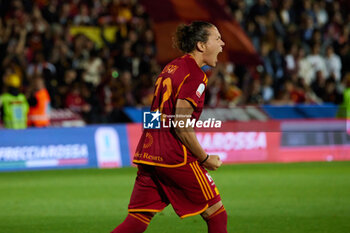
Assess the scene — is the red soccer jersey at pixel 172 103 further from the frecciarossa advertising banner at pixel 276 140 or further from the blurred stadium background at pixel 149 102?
the frecciarossa advertising banner at pixel 276 140

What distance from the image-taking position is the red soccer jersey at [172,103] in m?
5.31

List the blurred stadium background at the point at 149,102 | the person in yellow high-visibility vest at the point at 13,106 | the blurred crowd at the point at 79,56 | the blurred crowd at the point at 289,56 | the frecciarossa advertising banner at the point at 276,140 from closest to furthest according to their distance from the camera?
1. the blurred stadium background at the point at 149,102
2. the person in yellow high-visibility vest at the point at 13,106
3. the frecciarossa advertising banner at the point at 276,140
4. the blurred crowd at the point at 79,56
5. the blurred crowd at the point at 289,56

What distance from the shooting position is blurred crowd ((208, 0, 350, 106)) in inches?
821

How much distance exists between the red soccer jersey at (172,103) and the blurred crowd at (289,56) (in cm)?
1412

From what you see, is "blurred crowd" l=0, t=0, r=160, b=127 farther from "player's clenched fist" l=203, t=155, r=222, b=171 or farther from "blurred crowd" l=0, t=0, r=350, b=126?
"player's clenched fist" l=203, t=155, r=222, b=171

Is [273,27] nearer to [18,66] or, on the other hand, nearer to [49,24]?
[49,24]

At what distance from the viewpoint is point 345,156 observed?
18328mm

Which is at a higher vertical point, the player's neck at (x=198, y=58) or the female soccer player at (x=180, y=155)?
the player's neck at (x=198, y=58)

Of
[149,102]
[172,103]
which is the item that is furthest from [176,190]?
[149,102]

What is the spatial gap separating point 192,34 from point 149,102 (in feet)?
43.7

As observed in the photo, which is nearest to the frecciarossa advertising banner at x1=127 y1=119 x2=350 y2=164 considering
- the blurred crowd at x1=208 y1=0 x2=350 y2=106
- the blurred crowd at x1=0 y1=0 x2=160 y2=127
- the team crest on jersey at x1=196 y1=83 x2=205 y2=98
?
the blurred crowd at x1=208 y1=0 x2=350 y2=106

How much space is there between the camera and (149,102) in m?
18.8

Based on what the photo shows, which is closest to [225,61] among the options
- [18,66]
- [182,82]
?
[18,66]

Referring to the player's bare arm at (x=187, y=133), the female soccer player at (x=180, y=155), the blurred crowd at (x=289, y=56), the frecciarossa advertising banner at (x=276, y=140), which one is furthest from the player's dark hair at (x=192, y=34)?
the blurred crowd at (x=289, y=56)
